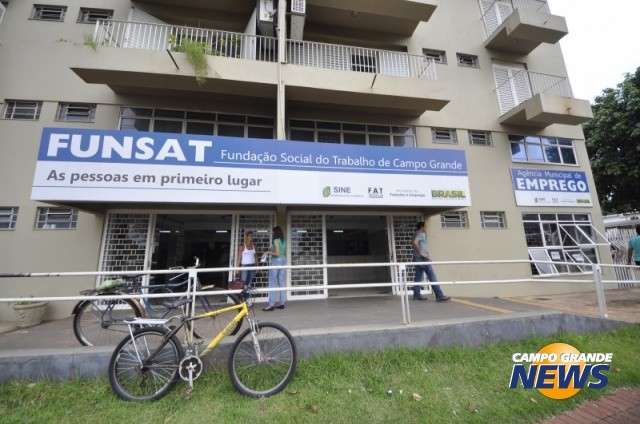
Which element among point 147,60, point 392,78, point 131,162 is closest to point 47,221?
point 131,162

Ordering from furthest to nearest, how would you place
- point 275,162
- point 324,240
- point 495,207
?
point 495,207 < point 324,240 < point 275,162

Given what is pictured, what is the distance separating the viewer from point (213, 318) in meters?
3.30

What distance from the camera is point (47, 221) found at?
21.6ft

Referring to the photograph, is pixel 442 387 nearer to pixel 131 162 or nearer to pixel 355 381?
pixel 355 381

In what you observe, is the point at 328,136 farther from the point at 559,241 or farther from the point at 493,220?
the point at 559,241

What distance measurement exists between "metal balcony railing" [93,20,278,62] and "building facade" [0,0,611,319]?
0.07 m

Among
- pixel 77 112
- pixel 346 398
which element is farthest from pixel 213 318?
pixel 77 112

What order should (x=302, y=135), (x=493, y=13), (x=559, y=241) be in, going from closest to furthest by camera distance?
(x=302, y=135) < (x=559, y=241) < (x=493, y=13)

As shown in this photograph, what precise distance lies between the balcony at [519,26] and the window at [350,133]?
200 inches

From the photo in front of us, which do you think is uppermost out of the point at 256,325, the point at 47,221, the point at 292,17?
the point at 292,17

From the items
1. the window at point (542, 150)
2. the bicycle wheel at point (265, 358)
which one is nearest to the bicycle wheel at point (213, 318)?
the bicycle wheel at point (265, 358)

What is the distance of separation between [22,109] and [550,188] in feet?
51.0

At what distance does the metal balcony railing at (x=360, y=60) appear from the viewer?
8242 mm

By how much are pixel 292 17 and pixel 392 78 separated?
10.7 feet
